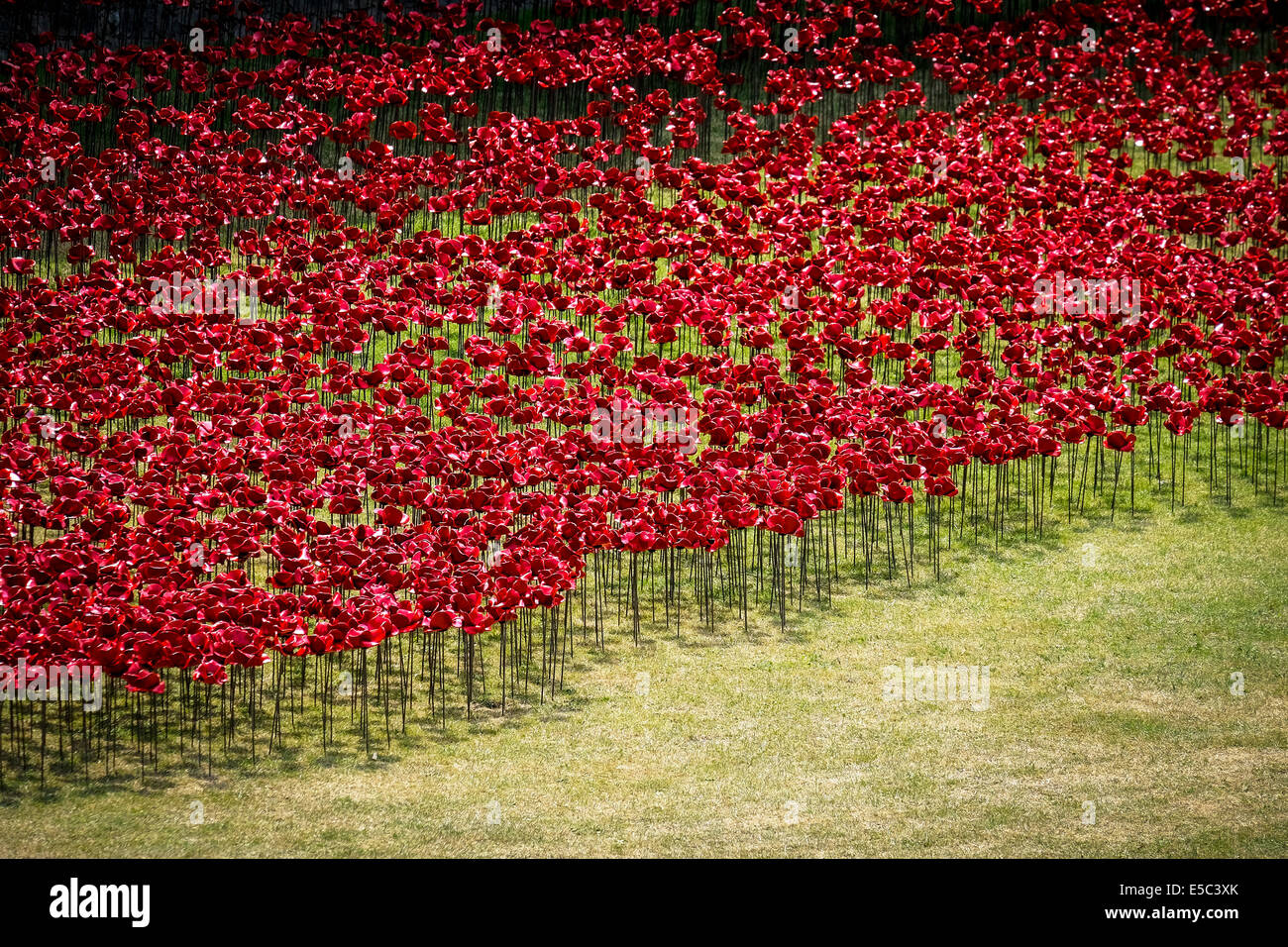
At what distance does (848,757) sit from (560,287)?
5527 mm

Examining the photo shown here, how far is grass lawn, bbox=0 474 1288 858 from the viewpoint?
26.9 feet

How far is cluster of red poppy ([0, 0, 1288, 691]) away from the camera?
10.1 m

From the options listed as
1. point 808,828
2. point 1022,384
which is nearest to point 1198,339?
point 1022,384

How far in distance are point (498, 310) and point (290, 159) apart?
3745mm

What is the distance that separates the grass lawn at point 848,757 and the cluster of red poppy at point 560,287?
2.60 feet

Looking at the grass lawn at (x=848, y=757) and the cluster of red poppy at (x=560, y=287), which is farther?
the cluster of red poppy at (x=560, y=287)

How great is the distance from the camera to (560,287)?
42.7 ft

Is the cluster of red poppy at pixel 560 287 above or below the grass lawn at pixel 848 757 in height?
above

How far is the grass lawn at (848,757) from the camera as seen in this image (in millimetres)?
8188

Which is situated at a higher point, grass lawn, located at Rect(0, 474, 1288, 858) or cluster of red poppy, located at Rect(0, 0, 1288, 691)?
cluster of red poppy, located at Rect(0, 0, 1288, 691)

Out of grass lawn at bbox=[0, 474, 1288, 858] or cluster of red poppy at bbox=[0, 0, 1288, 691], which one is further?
cluster of red poppy at bbox=[0, 0, 1288, 691]

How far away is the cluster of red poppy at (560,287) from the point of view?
33.2 ft

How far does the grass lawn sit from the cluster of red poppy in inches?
31.2

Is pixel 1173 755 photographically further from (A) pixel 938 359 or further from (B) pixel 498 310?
(B) pixel 498 310
